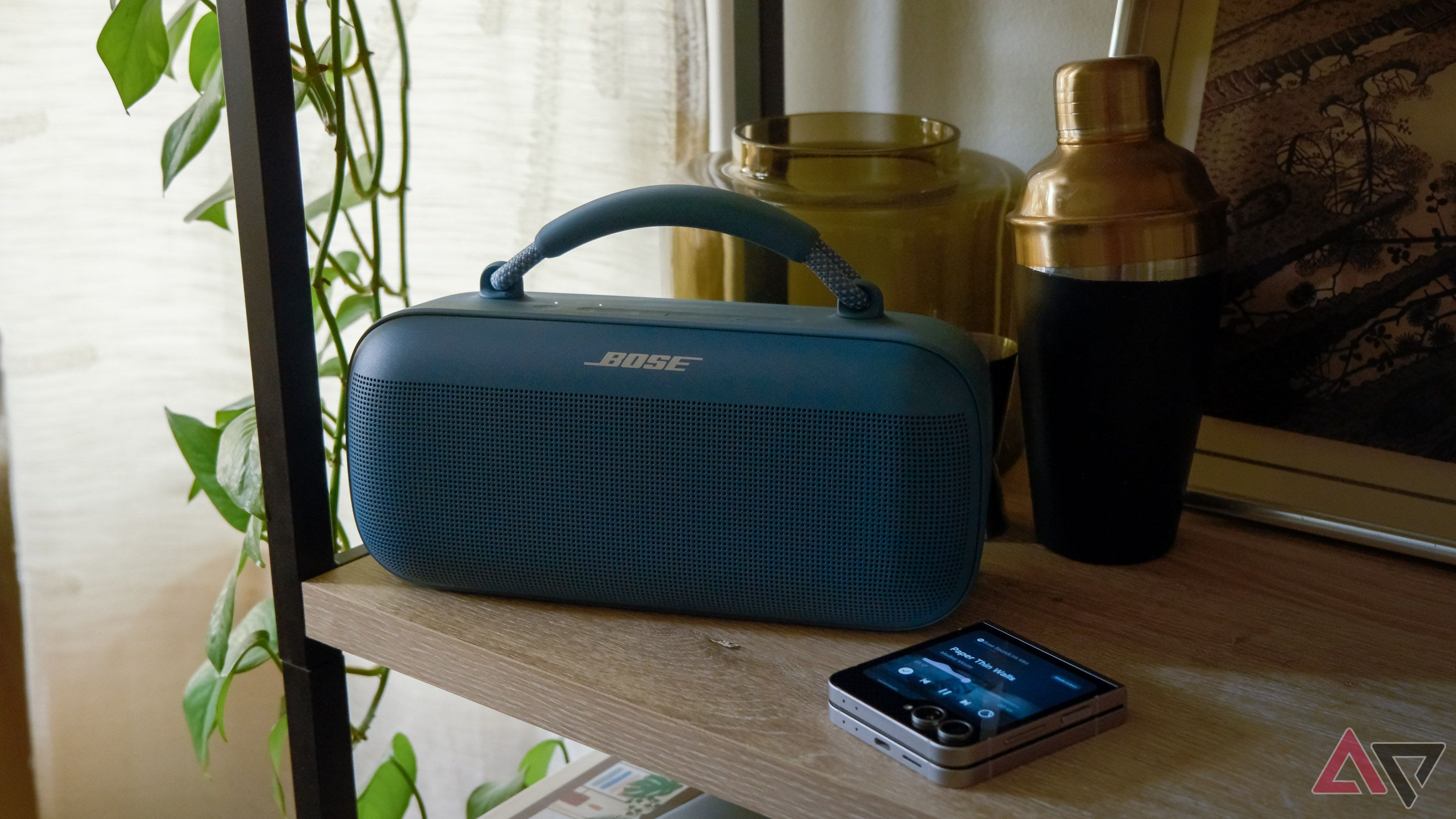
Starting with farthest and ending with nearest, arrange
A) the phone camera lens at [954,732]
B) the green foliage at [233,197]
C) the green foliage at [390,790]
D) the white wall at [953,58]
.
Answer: the green foliage at [390,790]
the white wall at [953,58]
the green foliage at [233,197]
the phone camera lens at [954,732]

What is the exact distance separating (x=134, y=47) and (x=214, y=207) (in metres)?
0.11

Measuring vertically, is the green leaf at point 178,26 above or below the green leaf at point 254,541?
above

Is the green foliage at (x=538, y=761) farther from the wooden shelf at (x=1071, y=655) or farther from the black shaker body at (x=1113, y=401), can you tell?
the black shaker body at (x=1113, y=401)

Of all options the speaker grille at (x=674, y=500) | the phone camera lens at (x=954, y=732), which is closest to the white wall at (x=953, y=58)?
the speaker grille at (x=674, y=500)

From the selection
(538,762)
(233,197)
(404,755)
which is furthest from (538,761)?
(233,197)

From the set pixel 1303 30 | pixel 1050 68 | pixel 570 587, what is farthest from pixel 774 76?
pixel 570 587

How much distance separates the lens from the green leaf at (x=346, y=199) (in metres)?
0.73

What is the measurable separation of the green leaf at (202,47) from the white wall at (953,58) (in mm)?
401

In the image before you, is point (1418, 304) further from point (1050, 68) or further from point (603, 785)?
point (603, 785)

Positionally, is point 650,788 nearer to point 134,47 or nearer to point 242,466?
point 242,466

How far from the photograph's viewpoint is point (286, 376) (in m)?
0.55

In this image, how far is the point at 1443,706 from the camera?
452 mm

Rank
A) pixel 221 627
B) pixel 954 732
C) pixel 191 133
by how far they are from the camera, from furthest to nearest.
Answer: pixel 221 627 → pixel 191 133 → pixel 954 732

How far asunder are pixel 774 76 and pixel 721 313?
38 centimetres
